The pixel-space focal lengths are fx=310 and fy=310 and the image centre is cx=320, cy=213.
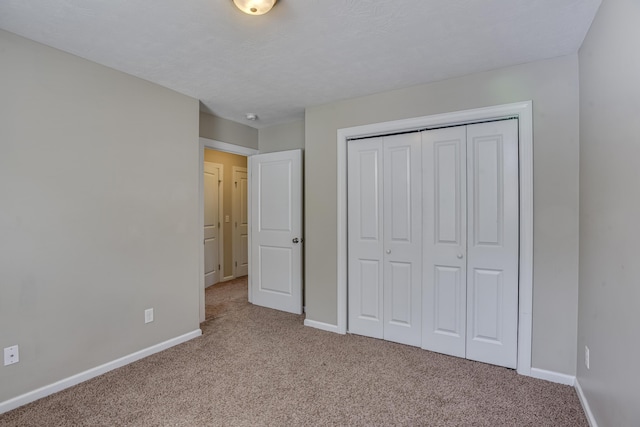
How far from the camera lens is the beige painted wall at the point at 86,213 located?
79.5 inches

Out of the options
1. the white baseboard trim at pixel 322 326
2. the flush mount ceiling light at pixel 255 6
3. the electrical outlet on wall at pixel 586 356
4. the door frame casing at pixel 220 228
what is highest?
the flush mount ceiling light at pixel 255 6

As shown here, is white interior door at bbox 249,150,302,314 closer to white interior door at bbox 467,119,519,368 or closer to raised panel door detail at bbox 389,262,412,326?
raised panel door detail at bbox 389,262,412,326

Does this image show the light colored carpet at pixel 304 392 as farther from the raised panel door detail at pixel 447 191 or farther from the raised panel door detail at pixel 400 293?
the raised panel door detail at pixel 447 191

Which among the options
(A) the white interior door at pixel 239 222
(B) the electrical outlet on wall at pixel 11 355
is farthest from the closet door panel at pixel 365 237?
(A) the white interior door at pixel 239 222

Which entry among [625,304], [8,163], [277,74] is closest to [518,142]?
[625,304]

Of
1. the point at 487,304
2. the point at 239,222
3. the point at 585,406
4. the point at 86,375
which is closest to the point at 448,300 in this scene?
the point at 487,304

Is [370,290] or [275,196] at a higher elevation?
[275,196]

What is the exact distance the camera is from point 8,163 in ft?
6.50

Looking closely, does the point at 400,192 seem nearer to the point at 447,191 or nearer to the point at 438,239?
the point at 447,191

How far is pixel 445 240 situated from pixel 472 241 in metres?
0.22

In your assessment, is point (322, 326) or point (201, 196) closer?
point (322, 326)

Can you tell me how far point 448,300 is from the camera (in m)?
2.75

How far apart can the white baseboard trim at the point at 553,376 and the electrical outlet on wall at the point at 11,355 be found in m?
3.63

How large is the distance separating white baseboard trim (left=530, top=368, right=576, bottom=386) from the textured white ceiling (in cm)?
235
